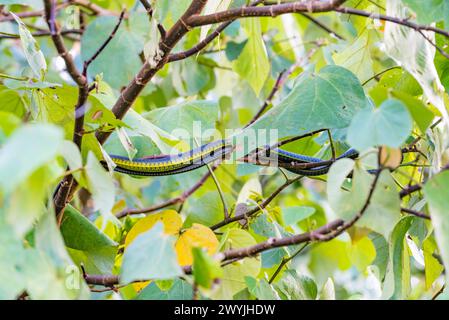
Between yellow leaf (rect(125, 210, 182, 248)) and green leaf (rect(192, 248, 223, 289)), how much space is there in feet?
0.84

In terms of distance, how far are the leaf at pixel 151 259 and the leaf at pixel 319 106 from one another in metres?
0.25

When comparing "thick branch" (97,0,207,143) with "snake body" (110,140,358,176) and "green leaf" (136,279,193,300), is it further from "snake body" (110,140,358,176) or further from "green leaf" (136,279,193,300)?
"green leaf" (136,279,193,300)

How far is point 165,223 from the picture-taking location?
81 centimetres

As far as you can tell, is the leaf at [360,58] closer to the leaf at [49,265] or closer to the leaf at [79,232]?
the leaf at [79,232]

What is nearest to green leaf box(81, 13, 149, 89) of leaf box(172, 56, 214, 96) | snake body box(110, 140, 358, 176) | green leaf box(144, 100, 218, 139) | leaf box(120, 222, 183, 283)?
leaf box(172, 56, 214, 96)

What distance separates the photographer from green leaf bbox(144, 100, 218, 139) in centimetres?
107

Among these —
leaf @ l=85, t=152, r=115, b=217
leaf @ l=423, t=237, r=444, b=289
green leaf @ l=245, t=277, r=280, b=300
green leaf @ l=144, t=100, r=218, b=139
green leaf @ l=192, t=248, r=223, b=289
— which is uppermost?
leaf @ l=85, t=152, r=115, b=217

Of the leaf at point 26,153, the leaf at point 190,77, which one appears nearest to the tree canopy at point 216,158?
the leaf at point 26,153

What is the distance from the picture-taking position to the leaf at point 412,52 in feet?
2.05

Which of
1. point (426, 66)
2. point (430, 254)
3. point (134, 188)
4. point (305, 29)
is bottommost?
point (134, 188)

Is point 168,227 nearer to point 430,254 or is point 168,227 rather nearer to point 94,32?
point 430,254

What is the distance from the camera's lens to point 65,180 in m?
0.72
